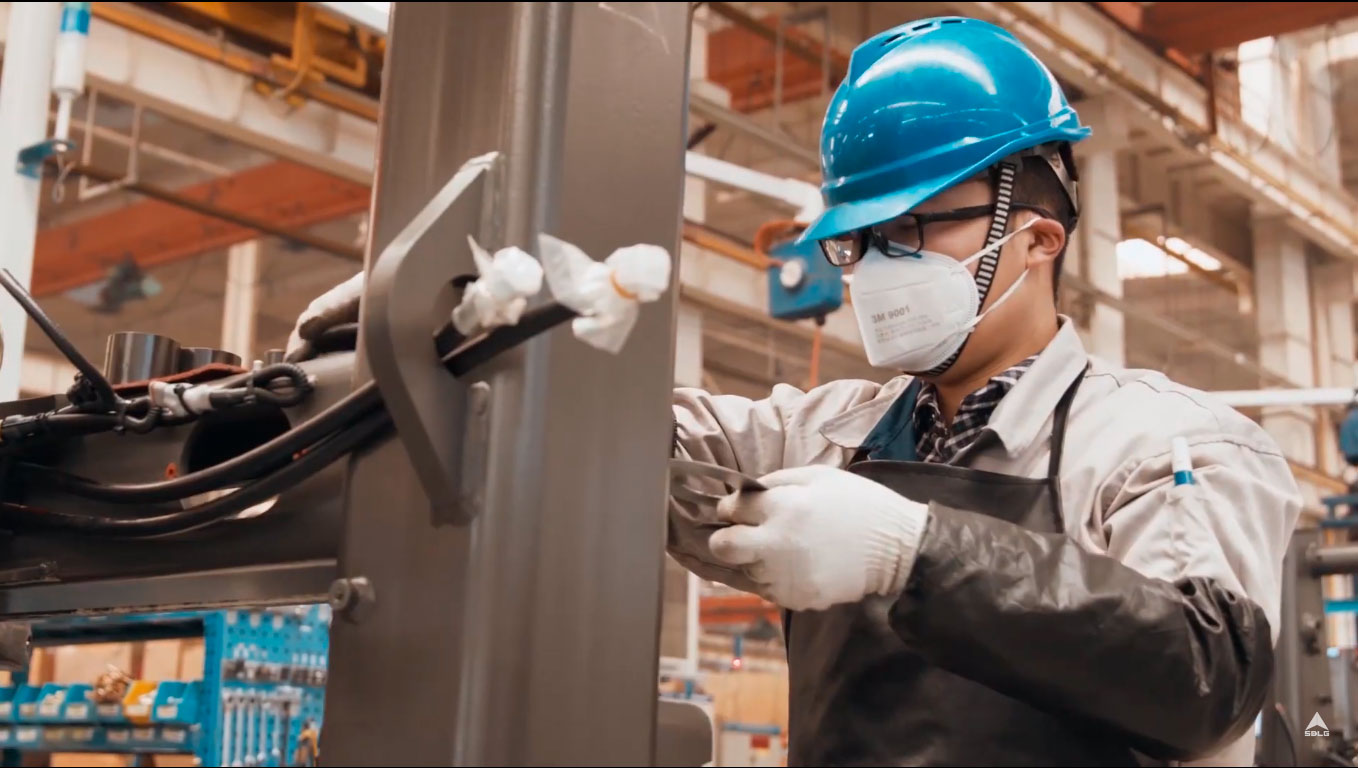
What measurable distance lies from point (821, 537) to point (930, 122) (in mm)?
597

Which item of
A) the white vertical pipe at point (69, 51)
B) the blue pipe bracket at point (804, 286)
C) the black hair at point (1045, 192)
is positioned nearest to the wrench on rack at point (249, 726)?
the white vertical pipe at point (69, 51)

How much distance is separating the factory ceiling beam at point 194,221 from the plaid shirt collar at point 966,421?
477cm

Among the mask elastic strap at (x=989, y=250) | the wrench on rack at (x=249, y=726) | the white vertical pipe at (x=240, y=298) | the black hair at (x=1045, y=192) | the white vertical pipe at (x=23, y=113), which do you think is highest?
the white vertical pipe at (x=240, y=298)

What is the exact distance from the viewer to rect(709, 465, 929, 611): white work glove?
98cm

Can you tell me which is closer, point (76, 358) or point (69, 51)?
point (76, 358)

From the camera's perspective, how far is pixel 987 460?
4.45ft

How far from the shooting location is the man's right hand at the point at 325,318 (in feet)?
3.19

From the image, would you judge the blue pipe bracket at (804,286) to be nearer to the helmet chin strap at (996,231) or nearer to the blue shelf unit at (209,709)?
the blue shelf unit at (209,709)

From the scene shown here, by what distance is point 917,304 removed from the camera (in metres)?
1.42

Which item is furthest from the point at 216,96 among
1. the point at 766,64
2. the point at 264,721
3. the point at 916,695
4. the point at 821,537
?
the point at 821,537

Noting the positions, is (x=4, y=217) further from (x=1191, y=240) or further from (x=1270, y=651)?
(x=1191, y=240)

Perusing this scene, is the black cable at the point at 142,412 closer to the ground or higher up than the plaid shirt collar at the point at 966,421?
closer to the ground

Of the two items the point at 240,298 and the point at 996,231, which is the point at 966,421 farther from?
the point at 240,298

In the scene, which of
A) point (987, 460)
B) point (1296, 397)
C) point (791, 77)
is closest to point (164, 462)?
point (987, 460)
